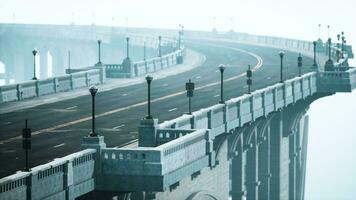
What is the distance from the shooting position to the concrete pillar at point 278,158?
88438 mm

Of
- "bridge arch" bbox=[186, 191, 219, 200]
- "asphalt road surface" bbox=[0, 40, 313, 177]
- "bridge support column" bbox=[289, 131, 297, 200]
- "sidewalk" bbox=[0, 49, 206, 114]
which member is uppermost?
"asphalt road surface" bbox=[0, 40, 313, 177]

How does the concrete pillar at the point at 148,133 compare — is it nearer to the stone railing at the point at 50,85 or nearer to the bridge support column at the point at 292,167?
the stone railing at the point at 50,85

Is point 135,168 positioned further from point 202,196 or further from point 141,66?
point 141,66

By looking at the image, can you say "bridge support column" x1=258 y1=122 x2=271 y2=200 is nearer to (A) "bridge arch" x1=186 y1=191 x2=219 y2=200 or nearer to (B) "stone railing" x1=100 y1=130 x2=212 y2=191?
(A) "bridge arch" x1=186 y1=191 x2=219 y2=200

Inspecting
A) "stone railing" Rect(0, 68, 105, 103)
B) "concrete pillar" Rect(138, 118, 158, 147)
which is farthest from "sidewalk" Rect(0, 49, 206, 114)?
"concrete pillar" Rect(138, 118, 158, 147)

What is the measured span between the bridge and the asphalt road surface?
2195 mm

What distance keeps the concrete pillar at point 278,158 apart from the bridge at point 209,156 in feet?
0.28

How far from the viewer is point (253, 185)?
84.4 metres

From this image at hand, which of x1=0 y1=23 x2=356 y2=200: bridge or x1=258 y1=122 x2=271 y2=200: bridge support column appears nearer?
x1=0 y1=23 x2=356 y2=200: bridge

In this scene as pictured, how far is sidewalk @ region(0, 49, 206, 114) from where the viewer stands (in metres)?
70.3

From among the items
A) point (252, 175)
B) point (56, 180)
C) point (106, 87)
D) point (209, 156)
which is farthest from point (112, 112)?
point (56, 180)

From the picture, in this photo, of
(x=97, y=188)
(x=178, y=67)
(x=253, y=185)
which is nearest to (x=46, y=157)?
(x=97, y=188)

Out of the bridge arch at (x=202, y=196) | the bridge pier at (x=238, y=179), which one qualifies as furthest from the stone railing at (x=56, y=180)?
the bridge pier at (x=238, y=179)

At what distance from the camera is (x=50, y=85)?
7869cm
